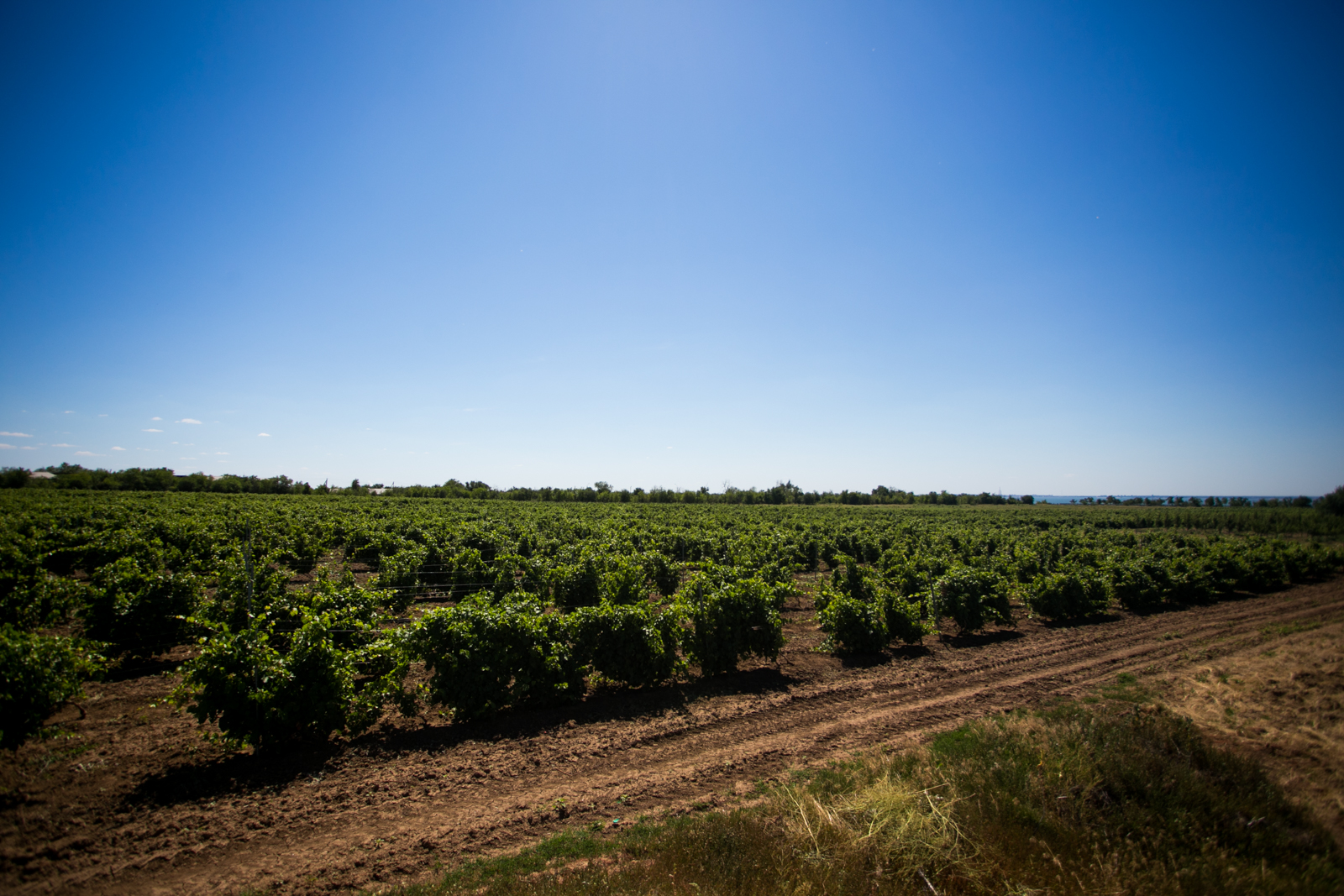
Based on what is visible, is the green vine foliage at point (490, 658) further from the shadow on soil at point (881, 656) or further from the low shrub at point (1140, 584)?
the low shrub at point (1140, 584)

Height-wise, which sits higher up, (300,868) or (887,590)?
(887,590)

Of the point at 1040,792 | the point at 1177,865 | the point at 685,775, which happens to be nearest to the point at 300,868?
the point at 685,775

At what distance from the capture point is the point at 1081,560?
20906 mm

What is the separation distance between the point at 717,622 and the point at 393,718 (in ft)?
21.0

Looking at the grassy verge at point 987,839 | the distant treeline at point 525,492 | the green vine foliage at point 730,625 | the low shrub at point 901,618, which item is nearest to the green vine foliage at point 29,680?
the grassy verge at point 987,839

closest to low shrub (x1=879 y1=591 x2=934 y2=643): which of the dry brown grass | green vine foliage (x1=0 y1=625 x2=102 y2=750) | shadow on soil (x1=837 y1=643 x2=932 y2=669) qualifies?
shadow on soil (x1=837 y1=643 x2=932 y2=669)

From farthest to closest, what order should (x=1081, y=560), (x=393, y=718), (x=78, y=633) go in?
(x=1081, y=560) < (x=78, y=633) < (x=393, y=718)

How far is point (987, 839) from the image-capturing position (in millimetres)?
5461

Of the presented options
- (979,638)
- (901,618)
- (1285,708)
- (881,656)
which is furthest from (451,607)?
(1285,708)

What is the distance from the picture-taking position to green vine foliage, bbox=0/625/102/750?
558cm

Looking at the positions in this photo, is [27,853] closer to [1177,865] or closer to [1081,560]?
[1177,865]

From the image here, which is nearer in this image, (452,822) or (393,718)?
(452,822)

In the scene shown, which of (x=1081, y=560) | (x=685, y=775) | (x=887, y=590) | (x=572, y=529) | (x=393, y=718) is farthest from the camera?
(x=572, y=529)

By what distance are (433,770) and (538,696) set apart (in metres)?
2.10
